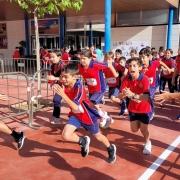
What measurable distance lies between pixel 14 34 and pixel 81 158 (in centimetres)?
2210

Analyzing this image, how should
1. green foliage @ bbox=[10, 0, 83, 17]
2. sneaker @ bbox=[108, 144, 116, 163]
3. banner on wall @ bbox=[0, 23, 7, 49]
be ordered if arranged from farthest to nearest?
banner on wall @ bbox=[0, 23, 7, 49]
green foliage @ bbox=[10, 0, 83, 17]
sneaker @ bbox=[108, 144, 116, 163]

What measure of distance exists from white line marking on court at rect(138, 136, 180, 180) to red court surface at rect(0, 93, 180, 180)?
3cm

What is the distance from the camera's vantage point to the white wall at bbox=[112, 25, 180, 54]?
715 inches

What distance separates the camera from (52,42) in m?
24.8

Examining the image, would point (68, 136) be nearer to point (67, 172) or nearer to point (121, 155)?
point (67, 172)

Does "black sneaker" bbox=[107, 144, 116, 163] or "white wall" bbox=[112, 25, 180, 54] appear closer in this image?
"black sneaker" bbox=[107, 144, 116, 163]

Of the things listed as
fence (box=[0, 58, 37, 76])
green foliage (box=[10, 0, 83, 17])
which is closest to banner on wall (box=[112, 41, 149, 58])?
fence (box=[0, 58, 37, 76])

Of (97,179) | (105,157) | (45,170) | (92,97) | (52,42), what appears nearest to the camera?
(97,179)

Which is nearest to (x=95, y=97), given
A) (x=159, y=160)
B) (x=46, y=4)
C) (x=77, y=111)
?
(x=77, y=111)

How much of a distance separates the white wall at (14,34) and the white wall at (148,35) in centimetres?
898

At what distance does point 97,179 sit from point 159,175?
0.93 m

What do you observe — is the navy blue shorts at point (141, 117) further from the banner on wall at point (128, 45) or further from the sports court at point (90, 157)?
the banner on wall at point (128, 45)

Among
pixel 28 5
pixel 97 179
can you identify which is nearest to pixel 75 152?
pixel 97 179

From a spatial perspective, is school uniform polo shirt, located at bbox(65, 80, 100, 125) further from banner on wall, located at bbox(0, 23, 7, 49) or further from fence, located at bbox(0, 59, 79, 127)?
banner on wall, located at bbox(0, 23, 7, 49)
